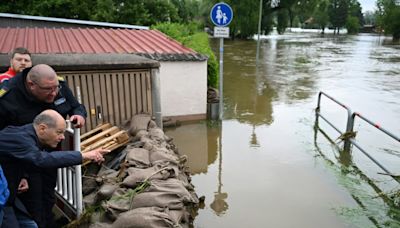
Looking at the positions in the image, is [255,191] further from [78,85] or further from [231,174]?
[78,85]

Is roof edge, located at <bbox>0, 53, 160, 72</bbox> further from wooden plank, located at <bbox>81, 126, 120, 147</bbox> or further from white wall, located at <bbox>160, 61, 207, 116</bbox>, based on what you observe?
white wall, located at <bbox>160, 61, 207, 116</bbox>

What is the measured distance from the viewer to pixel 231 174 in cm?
532

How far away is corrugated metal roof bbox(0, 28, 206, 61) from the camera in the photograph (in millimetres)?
7223

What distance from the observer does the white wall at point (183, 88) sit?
7439 millimetres

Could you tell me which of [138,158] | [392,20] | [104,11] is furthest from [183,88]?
[392,20]

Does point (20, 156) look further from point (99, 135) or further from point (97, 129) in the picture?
point (97, 129)

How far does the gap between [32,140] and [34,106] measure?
2.48 feet

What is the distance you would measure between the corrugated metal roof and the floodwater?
1774 mm

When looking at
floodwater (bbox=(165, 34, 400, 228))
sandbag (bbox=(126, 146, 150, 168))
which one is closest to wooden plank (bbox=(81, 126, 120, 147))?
sandbag (bbox=(126, 146, 150, 168))

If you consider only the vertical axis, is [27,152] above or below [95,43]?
below

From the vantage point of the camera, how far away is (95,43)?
792 centimetres

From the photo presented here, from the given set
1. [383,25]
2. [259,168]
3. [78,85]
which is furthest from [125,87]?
[383,25]

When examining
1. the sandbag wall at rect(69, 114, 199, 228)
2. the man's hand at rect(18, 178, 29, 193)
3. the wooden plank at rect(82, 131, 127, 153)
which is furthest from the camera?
the wooden plank at rect(82, 131, 127, 153)

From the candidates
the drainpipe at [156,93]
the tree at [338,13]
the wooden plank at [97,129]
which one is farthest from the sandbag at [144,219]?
the tree at [338,13]
